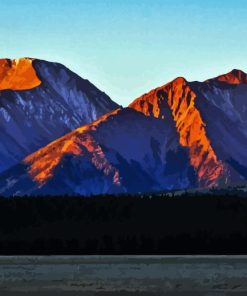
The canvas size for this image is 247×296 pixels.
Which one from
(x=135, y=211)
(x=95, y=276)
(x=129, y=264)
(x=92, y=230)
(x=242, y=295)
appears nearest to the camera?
(x=242, y=295)

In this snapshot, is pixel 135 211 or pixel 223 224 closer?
pixel 223 224

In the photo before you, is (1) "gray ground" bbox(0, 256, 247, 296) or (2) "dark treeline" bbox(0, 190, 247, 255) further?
(2) "dark treeline" bbox(0, 190, 247, 255)

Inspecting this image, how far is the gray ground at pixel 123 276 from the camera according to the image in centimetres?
1234

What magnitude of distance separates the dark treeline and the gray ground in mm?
4711

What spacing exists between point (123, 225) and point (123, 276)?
12.2m

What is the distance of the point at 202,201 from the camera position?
104 feet

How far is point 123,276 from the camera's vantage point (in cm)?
1461

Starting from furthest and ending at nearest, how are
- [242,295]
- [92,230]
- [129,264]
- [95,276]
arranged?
[92,230], [129,264], [95,276], [242,295]

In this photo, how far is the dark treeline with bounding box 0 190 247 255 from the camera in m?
23.6

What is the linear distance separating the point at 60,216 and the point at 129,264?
519 inches

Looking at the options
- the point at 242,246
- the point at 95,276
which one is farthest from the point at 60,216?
the point at 95,276

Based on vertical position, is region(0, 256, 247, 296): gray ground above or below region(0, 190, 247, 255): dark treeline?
above

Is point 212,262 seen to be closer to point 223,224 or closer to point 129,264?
point 129,264

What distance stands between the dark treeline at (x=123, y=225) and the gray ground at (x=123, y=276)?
471cm
